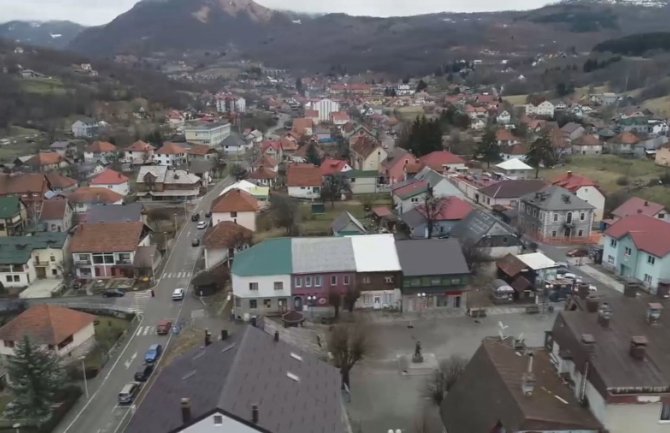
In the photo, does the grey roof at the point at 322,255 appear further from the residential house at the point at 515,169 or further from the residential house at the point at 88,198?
the residential house at the point at 515,169

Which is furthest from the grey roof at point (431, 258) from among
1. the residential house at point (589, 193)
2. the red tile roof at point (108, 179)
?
the red tile roof at point (108, 179)

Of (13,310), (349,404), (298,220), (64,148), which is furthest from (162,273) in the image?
(64,148)

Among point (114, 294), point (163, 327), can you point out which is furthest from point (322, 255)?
point (114, 294)

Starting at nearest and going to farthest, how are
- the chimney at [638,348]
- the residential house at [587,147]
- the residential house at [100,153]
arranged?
the chimney at [638,348] < the residential house at [587,147] < the residential house at [100,153]

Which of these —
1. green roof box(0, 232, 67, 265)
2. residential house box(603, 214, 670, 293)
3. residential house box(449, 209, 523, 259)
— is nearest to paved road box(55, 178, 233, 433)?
green roof box(0, 232, 67, 265)

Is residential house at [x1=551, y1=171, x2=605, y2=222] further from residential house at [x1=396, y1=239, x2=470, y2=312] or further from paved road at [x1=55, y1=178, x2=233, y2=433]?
paved road at [x1=55, y1=178, x2=233, y2=433]

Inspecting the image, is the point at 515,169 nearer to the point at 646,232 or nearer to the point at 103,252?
the point at 646,232

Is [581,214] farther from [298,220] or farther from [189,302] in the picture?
[189,302]
